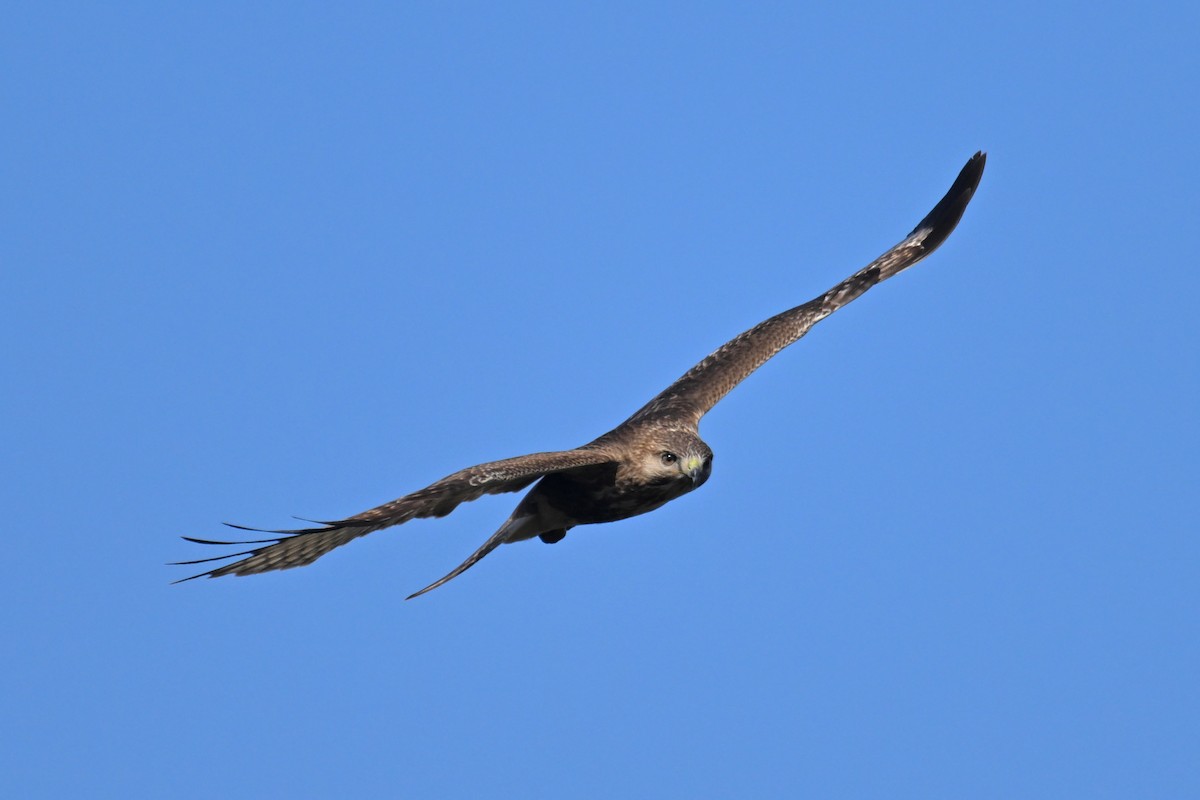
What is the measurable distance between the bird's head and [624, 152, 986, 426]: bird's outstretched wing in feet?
2.57

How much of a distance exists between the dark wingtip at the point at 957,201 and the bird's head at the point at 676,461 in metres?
4.07

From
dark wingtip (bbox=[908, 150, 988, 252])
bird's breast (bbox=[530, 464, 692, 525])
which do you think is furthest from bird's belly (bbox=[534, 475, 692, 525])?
dark wingtip (bbox=[908, 150, 988, 252])

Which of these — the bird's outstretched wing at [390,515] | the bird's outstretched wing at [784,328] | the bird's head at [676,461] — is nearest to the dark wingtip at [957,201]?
the bird's outstretched wing at [784,328]

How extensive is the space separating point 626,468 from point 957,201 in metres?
4.81

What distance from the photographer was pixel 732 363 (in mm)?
12656

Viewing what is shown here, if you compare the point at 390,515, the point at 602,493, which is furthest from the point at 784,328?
the point at 390,515

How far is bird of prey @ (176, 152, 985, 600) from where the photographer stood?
29.0 feet

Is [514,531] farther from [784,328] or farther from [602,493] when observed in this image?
[784,328]

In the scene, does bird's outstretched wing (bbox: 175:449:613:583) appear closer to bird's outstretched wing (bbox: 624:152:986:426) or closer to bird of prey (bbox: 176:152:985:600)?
bird of prey (bbox: 176:152:985:600)

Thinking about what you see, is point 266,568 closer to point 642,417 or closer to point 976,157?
point 642,417

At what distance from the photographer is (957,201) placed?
13.7 metres

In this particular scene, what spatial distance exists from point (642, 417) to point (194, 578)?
13.8 feet

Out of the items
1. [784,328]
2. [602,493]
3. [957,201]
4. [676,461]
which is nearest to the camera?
[676,461]

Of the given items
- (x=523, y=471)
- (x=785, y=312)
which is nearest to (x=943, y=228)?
(x=785, y=312)
